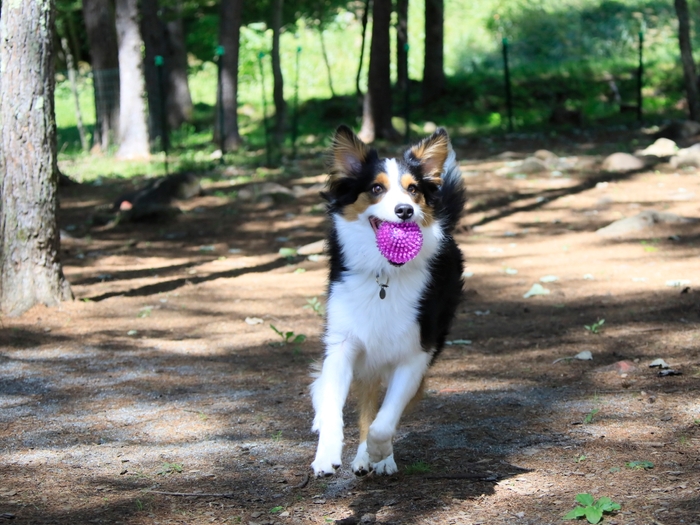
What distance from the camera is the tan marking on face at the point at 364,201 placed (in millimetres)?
4113

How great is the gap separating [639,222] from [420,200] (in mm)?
6607

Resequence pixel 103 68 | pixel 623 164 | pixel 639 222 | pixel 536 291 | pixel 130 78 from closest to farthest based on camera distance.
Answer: pixel 536 291 → pixel 639 222 → pixel 623 164 → pixel 130 78 → pixel 103 68

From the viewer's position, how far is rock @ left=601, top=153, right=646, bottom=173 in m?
13.7

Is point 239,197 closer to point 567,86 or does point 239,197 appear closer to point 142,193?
point 142,193

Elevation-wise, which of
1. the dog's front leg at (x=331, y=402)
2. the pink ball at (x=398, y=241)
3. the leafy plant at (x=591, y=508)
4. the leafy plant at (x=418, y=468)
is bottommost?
the leafy plant at (x=418, y=468)

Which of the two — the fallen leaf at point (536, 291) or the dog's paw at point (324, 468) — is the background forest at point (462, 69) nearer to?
the fallen leaf at point (536, 291)

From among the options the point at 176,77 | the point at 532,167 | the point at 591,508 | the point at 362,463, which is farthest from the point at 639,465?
the point at 176,77

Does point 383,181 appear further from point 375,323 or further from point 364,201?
point 375,323

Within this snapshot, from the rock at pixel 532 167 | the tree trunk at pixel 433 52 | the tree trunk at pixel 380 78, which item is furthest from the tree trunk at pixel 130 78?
the rock at pixel 532 167

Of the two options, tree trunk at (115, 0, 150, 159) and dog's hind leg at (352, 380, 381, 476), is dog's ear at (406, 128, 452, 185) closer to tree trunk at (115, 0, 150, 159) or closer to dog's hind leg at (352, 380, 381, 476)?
dog's hind leg at (352, 380, 381, 476)

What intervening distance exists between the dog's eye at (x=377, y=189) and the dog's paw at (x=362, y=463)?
4.02 feet

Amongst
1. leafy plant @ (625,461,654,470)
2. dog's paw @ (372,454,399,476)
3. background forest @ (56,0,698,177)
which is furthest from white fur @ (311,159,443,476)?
background forest @ (56,0,698,177)

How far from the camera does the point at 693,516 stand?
3.24 meters

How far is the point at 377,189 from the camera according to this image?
4.13 metres
